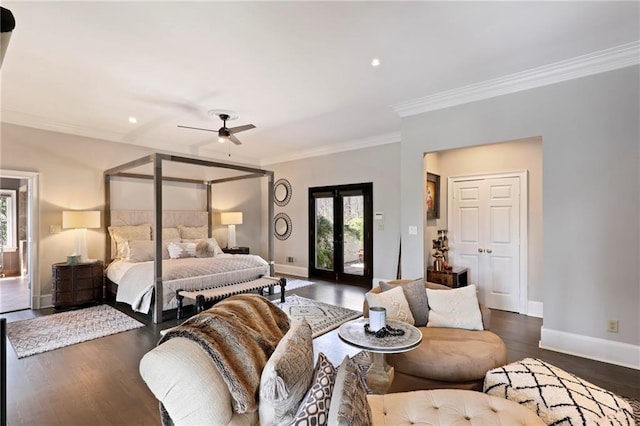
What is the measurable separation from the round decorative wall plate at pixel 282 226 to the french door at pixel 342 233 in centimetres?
73

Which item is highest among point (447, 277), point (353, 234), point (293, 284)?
point (353, 234)

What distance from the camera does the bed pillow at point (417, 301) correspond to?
2.85 metres

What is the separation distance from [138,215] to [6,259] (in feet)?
14.6

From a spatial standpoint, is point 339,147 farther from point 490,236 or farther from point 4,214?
point 4,214

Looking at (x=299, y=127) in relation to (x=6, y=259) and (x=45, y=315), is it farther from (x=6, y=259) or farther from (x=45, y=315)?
(x=6, y=259)

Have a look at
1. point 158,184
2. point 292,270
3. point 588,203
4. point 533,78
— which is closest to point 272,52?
point 158,184

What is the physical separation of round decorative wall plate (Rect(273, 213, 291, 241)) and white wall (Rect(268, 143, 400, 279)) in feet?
0.38

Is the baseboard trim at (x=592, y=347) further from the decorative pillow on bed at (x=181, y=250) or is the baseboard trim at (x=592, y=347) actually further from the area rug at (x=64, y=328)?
the decorative pillow on bed at (x=181, y=250)

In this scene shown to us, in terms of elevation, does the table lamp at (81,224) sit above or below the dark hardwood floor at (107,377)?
above

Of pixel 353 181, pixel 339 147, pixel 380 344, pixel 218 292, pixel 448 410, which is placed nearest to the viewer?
pixel 448 410

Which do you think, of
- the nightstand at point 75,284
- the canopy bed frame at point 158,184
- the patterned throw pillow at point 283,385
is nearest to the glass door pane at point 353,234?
the canopy bed frame at point 158,184

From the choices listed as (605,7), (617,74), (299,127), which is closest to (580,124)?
(617,74)

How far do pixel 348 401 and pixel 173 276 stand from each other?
381 centimetres

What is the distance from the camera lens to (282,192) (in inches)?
304
